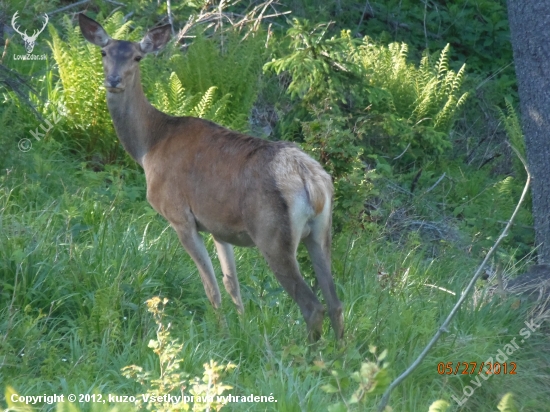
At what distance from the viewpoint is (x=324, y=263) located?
6055mm

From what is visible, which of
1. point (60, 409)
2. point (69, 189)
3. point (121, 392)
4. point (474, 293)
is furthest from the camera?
point (69, 189)

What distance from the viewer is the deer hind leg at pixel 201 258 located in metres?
6.43

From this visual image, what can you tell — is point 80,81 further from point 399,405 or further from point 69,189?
point 399,405

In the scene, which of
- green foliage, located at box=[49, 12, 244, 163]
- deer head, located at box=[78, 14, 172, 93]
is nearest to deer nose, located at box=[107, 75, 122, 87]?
deer head, located at box=[78, 14, 172, 93]

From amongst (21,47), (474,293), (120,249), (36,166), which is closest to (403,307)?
(474,293)

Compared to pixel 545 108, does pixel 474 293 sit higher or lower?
lower

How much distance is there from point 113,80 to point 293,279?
7.55 feet

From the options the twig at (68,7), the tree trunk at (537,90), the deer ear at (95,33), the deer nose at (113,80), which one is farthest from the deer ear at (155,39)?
the twig at (68,7)

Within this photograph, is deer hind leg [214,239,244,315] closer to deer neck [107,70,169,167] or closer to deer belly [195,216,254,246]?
deer belly [195,216,254,246]

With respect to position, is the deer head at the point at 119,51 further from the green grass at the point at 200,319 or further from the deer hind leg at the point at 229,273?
the deer hind leg at the point at 229,273

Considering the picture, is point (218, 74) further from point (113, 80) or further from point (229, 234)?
point (229, 234)

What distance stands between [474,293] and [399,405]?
80.4 inches

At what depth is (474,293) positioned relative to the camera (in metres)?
7.05

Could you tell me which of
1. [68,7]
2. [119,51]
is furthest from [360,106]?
[68,7]
